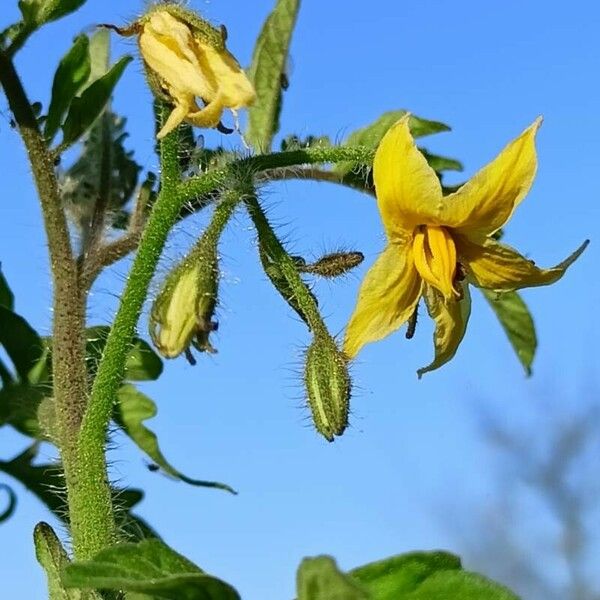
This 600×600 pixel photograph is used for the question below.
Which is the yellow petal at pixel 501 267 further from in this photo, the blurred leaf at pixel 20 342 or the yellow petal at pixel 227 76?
the blurred leaf at pixel 20 342

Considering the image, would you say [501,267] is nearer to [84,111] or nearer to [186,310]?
[186,310]

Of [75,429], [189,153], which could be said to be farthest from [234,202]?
[75,429]

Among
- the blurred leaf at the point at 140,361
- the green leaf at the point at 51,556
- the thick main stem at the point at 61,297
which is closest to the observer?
the green leaf at the point at 51,556

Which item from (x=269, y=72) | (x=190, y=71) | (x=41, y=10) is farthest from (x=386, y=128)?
(x=41, y=10)

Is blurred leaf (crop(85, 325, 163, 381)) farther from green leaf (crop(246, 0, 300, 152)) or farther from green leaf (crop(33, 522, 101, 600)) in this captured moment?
green leaf (crop(33, 522, 101, 600))

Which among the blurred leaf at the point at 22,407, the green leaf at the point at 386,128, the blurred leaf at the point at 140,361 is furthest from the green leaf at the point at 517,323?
the blurred leaf at the point at 22,407

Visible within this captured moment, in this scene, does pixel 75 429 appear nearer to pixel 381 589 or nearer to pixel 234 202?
pixel 234 202

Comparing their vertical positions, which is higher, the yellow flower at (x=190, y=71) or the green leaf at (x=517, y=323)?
the yellow flower at (x=190, y=71)

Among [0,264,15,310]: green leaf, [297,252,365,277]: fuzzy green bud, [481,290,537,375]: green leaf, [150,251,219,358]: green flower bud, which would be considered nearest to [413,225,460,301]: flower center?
[297,252,365,277]: fuzzy green bud

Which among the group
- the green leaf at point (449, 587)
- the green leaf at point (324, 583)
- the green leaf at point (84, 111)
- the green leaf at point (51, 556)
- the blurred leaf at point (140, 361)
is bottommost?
the green leaf at point (324, 583)
